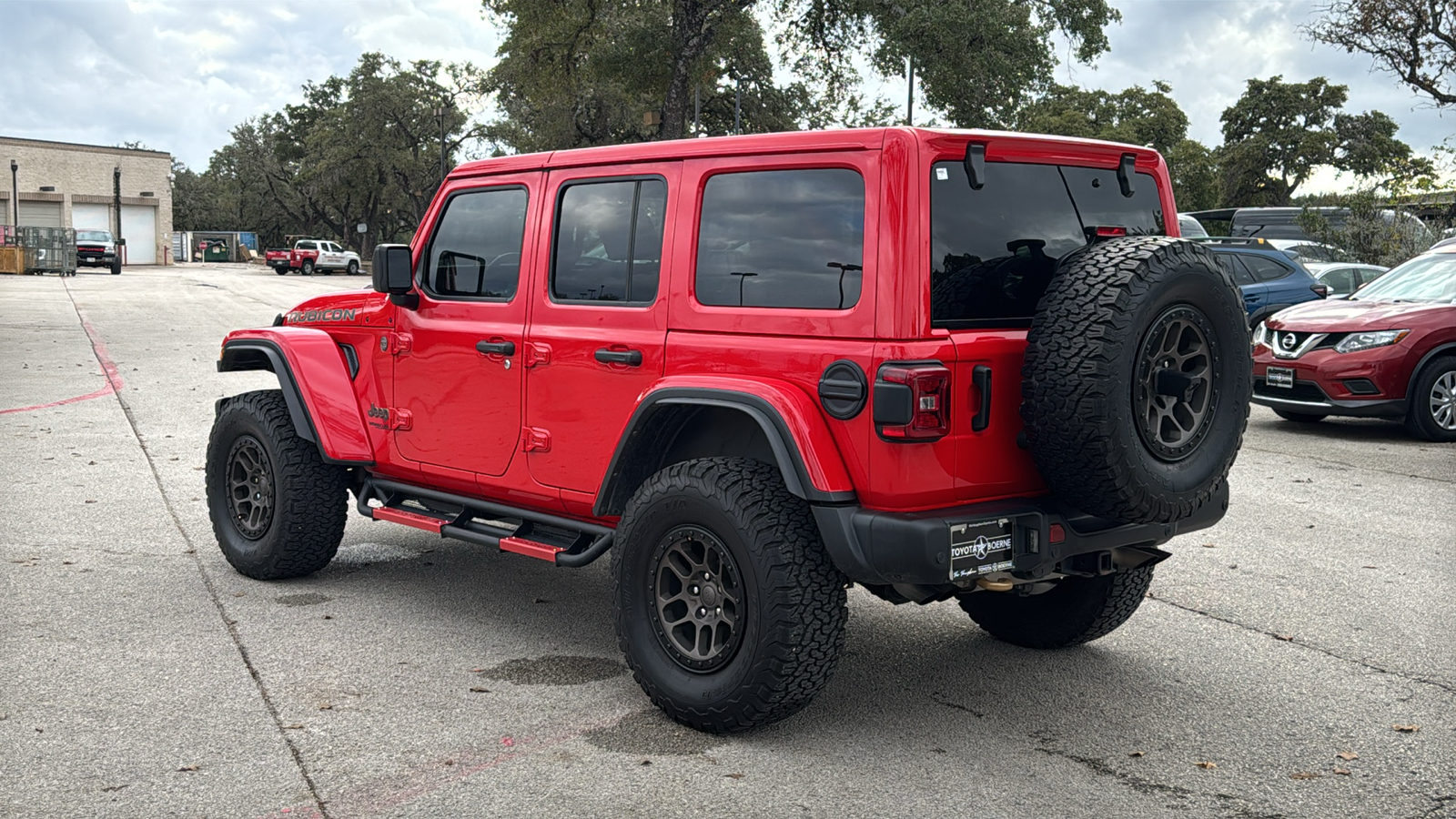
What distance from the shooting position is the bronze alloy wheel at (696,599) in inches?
168

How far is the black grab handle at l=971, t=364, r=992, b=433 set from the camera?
4.06m

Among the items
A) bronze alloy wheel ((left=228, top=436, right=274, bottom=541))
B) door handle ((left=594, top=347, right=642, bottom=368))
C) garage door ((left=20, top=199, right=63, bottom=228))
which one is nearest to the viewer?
door handle ((left=594, top=347, right=642, bottom=368))

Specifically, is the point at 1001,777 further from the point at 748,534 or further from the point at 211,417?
the point at 211,417

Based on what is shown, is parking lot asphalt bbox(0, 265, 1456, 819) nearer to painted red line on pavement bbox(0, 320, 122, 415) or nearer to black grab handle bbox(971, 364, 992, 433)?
black grab handle bbox(971, 364, 992, 433)

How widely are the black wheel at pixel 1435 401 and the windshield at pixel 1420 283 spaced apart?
0.73 metres

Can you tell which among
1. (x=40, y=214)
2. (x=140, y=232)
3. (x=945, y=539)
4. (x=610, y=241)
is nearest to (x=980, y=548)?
(x=945, y=539)

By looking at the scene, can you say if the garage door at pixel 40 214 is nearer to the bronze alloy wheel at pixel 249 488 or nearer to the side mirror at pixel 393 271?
the bronze alloy wheel at pixel 249 488

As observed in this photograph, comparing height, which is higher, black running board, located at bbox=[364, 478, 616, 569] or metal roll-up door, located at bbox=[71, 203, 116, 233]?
metal roll-up door, located at bbox=[71, 203, 116, 233]

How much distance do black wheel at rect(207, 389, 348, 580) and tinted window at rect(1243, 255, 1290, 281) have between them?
1376cm

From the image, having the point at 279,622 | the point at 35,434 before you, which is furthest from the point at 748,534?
the point at 35,434

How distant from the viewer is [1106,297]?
3957mm

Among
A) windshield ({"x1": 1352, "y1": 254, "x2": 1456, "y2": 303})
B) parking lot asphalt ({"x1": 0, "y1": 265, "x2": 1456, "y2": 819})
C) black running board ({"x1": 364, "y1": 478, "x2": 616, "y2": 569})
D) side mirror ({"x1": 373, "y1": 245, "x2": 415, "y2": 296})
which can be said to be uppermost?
windshield ({"x1": 1352, "y1": 254, "x2": 1456, "y2": 303})

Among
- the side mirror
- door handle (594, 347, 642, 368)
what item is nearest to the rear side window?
door handle (594, 347, 642, 368)

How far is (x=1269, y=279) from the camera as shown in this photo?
54.9 ft
